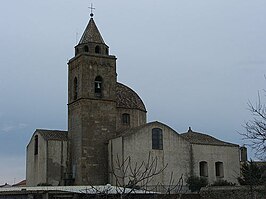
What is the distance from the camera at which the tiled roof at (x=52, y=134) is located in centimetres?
4353

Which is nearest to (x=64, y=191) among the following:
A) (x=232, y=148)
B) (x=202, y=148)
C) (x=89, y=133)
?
(x=89, y=133)

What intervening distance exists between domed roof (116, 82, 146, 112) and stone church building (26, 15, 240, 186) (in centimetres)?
41

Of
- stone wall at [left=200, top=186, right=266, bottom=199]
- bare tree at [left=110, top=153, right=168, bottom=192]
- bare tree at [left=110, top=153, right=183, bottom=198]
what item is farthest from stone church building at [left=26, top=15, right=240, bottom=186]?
stone wall at [left=200, top=186, right=266, bottom=199]

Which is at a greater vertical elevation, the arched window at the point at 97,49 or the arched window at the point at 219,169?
the arched window at the point at 97,49

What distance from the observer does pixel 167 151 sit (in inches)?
1647

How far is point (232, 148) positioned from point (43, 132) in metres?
17.5

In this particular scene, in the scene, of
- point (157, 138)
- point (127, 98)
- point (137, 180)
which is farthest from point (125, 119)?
point (137, 180)

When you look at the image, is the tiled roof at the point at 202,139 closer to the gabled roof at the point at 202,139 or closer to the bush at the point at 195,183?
the gabled roof at the point at 202,139

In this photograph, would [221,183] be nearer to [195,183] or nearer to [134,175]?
[195,183]

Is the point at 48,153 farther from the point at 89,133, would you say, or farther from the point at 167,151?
the point at 167,151

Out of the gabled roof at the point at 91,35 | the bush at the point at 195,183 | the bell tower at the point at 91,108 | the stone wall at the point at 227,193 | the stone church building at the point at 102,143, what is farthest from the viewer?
the gabled roof at the point at 91,35

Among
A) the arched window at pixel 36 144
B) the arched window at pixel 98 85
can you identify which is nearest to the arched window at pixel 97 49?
the arched window at pixel 98 85

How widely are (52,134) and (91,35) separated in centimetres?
988

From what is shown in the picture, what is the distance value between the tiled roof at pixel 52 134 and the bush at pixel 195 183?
11.8 meters
